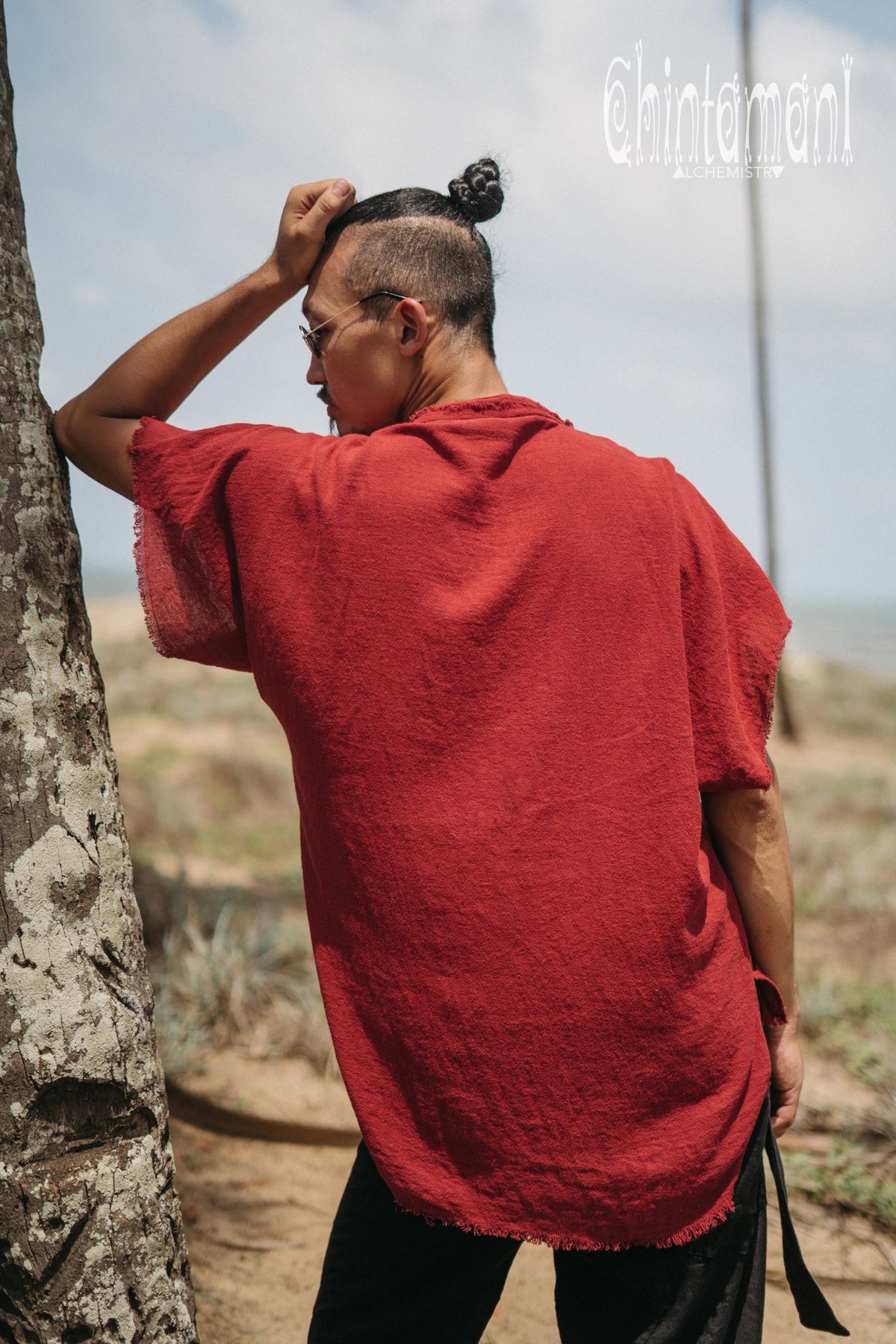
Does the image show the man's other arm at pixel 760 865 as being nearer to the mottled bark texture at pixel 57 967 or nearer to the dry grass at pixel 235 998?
the mottled bark texture at pixel 57 967

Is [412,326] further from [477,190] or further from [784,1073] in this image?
[784,1073]

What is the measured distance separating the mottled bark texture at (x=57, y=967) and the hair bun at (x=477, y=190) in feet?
2.33

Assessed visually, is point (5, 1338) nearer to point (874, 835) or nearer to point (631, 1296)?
point (631, 1296)

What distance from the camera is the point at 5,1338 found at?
173cm

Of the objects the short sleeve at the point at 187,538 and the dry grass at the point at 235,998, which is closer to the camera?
the short sleeve at the point at 187,538

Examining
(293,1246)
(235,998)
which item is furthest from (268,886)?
(293,1246)

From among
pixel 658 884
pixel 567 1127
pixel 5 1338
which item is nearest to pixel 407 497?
pixel 658 884

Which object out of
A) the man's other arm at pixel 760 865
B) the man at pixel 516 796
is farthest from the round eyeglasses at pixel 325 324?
the man's other arm at pixel 760 865

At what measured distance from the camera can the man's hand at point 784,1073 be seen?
174cm

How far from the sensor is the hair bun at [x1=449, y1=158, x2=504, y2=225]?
1.74 meters

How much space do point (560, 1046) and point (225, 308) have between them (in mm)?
1172

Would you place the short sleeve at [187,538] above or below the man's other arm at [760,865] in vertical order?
above

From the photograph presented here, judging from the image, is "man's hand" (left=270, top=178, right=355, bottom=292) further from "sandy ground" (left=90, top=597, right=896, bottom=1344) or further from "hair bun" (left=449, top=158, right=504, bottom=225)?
"sandy ground" (left=90, top=597, right=896, bottom=1344)

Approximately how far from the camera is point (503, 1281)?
1.75 meters
